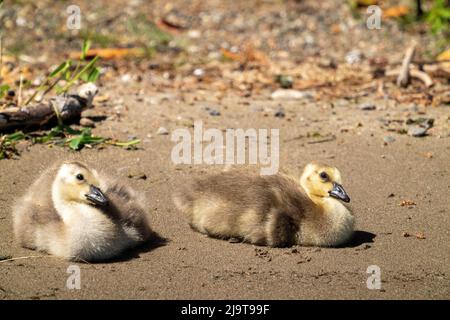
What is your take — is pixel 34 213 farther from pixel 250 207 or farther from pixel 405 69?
pixel 405 69

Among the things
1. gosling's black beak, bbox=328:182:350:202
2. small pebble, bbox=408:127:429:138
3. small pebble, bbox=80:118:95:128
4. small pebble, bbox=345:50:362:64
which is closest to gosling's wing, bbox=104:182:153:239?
gosling's black beak, bbox=328:182:350:202

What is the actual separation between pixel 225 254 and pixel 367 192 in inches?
69.4

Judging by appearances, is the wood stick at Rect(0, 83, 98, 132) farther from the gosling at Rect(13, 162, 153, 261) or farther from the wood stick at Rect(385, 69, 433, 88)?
the wood stick at Rect(385, 69, 433, 88)

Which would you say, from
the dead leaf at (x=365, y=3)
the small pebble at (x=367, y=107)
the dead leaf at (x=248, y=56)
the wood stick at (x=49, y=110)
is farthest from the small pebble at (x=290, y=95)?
the dead leaf at (x=365, y=3)

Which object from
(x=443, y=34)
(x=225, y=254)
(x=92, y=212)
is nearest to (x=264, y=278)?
(x=225, y=254)

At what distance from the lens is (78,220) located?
5.03 meters

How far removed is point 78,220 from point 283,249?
138 centimetres

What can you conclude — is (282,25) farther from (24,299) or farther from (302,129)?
(24,299)

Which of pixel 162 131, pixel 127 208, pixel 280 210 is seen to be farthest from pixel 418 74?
pixel 127 208

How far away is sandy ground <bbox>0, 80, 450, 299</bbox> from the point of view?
473cm

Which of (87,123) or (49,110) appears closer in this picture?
(49,110)

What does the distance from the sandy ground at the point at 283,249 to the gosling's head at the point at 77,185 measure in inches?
16.8

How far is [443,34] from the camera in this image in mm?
11672

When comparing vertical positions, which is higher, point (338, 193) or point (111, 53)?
point (111, 53)
